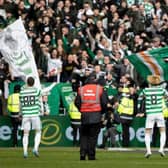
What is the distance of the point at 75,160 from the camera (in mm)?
24438

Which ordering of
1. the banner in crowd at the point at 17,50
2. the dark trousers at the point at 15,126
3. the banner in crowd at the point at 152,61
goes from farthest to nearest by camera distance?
1. the banner in crowd at the point at 17,50
2. the dark trousers at the point at 15,126
3. the banner in crowd at the point at 152,61

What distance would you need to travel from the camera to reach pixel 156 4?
39250mm

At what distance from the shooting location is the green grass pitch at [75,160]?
2223 cm

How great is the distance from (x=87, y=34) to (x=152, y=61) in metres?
5.32

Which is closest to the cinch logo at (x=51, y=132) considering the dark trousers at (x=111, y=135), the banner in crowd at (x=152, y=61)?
the dark trousers at (x=111, y=135)

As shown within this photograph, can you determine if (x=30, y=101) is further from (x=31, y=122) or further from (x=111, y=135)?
(x=111, y=135)

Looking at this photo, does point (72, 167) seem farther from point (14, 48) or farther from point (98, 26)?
point (98, 26)

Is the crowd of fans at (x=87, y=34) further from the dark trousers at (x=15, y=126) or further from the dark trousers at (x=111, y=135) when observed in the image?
the dark trousers at (x=111, y=135)

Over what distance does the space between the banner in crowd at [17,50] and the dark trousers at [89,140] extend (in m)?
8.72

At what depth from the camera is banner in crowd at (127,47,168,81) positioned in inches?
1245

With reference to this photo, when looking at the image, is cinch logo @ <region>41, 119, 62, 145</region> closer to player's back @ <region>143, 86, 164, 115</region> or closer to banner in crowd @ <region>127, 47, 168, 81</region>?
banner in crowd @ <region>127, 47, 168, 81</region>

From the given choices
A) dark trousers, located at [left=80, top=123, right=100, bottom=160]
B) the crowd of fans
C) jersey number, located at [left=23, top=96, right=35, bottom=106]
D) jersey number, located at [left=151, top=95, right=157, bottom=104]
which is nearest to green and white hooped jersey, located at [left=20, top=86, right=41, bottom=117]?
jersey number, located at [left=23, top=96, right=35, bottom=106]

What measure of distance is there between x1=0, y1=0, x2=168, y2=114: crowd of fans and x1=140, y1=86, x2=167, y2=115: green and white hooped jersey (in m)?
6.16

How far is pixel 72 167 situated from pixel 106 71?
488 inches
